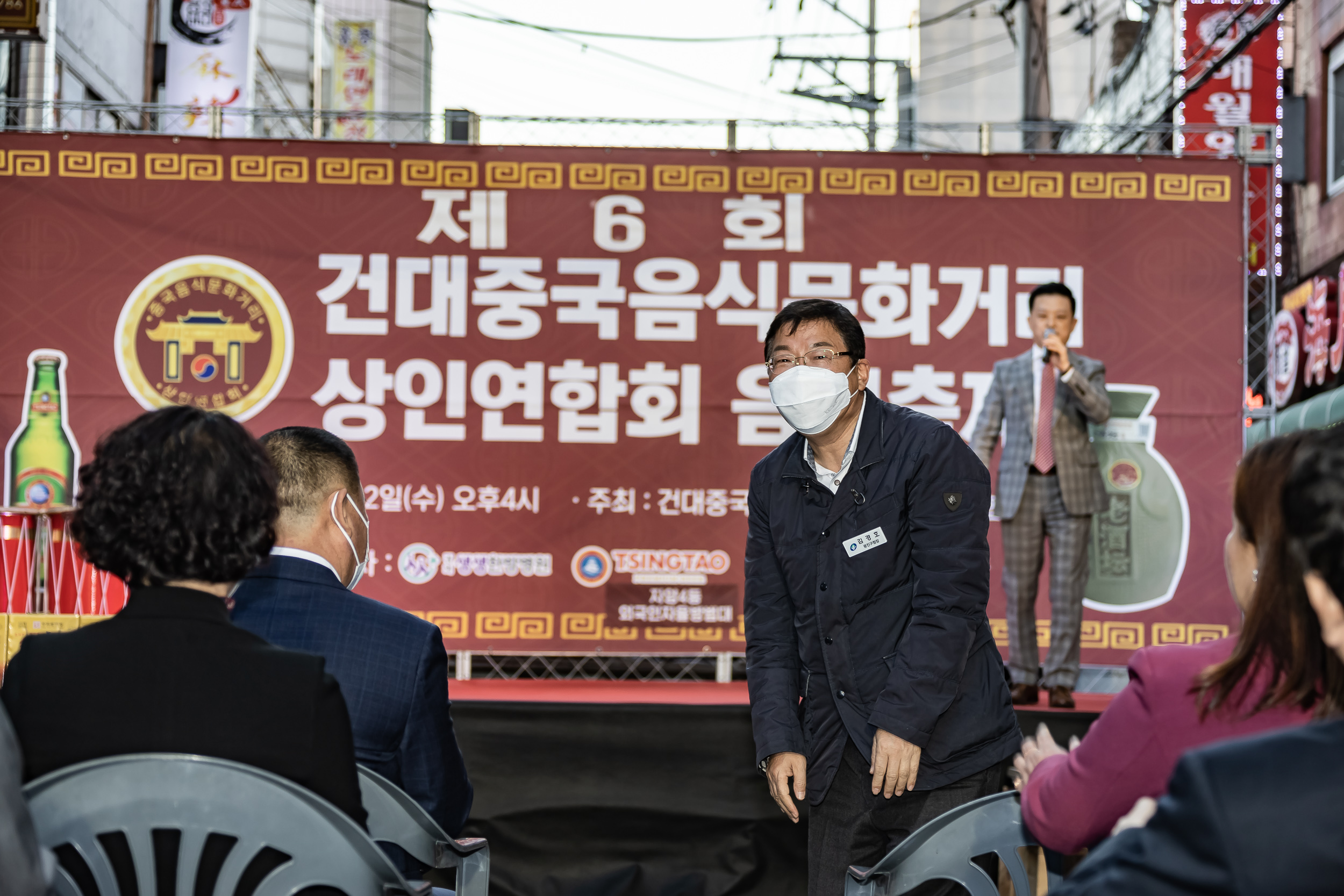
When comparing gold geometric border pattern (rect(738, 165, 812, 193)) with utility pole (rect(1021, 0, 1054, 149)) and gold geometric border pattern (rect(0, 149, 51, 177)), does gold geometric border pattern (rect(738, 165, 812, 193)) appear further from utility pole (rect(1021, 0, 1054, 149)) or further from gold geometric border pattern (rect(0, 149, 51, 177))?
gold geometric border pattern (rect(0, 149, 51, 177))

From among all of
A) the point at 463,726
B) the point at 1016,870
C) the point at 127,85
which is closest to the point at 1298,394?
the point at 463,726

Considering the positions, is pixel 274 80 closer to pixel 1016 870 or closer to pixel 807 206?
pixel 807 206

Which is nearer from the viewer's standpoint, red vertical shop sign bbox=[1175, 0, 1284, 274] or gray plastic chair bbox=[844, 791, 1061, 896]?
gray plastic chair bbox=[844, 791, 1061, 896]

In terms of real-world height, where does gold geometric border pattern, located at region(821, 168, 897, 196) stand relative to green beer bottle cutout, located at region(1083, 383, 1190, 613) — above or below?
above

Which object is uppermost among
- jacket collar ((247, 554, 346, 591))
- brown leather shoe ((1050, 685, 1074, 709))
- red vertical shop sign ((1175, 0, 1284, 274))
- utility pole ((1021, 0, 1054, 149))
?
red vertical shop sign ((1175, 0, 1284, 274))

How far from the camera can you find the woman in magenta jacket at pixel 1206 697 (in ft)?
3.00

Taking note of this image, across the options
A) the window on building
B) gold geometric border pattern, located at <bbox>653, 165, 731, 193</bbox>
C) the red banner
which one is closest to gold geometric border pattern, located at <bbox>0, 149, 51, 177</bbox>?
the red banner

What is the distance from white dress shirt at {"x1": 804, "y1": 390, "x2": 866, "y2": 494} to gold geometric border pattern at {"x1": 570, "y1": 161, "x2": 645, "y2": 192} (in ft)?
8.87

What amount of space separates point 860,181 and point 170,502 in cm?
366

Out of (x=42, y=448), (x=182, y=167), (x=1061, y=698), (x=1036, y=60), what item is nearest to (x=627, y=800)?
(x=1061, y=698)

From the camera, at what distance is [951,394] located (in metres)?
4.34

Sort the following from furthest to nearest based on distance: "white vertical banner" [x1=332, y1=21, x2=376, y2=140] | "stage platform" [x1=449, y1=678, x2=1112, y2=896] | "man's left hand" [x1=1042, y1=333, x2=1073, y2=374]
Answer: "white vertical banner" [x1=332, y1=21, x2=376, y2=140] < "man's left hand" [x1=1042, y1=333, x2=1073, y2=374] < "stage platform" [x1=449, y1=678, x2=1112, y2=896]

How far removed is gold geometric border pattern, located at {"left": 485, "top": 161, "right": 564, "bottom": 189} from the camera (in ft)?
14.3

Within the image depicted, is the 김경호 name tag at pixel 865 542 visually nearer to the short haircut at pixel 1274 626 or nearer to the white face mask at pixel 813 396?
the white face mask at pixel 813 396
